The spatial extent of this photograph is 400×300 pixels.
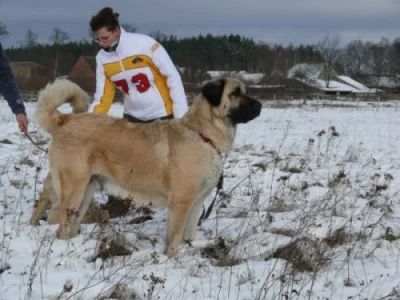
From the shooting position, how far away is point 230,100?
16.3 ft

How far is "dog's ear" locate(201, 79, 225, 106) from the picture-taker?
16.1 ft

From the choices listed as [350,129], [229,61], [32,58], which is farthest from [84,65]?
[229,61]

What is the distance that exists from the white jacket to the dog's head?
814 mm

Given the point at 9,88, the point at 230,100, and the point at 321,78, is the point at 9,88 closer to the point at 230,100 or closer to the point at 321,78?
the point at 230,100

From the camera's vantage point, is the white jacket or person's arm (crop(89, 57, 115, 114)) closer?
the white jacket

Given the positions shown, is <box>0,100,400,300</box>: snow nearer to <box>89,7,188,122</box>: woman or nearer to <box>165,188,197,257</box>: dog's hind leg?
<box>165,188,197,257</box>: dog's hind leg

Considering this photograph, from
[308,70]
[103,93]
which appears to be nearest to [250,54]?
[308,70]

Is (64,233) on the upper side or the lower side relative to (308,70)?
upper

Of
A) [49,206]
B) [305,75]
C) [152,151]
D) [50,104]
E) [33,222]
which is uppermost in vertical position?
[50,104]

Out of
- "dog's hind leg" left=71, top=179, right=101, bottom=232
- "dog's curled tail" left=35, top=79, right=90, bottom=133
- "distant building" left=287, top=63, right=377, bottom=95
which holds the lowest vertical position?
"distant building" left=287, top=63, right=377, bottom=95

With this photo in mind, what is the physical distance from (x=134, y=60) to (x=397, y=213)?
3290mm

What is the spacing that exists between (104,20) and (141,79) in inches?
28.3

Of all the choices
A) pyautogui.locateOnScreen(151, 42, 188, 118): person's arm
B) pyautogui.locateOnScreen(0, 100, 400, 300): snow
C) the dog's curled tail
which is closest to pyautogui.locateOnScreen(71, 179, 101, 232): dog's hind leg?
pyautogui.locateOnScreen(0, 100, 400, 300): snow

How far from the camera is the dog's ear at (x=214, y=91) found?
4898mm
